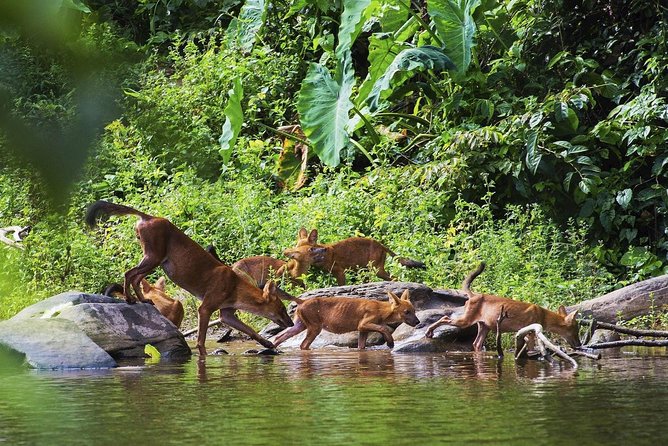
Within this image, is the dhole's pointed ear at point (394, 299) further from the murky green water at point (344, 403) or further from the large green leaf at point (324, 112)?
the large green leaf at point (324, 112)

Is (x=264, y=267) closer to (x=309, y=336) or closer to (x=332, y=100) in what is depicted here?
(x=309, y=336)

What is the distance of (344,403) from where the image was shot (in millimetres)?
5434

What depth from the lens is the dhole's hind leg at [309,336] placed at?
941cm

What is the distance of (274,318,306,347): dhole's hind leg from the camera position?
9.41 m

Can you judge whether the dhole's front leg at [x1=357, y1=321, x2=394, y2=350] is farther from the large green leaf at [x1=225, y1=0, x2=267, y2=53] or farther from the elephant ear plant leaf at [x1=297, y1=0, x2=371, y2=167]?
the large green leaf at [x1=225, y1=0, x2=267, y2=53]

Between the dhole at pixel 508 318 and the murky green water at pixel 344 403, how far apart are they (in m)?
0.88

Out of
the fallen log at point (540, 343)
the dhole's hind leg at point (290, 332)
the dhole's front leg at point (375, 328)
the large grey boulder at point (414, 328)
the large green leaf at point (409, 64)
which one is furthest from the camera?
the large green leaf at point (409, 64)

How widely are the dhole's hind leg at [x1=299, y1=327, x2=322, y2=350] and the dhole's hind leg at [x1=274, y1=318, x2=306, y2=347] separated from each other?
8 centimetres

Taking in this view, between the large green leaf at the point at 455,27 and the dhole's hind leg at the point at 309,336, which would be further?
the large green leaf at the point at 455,27

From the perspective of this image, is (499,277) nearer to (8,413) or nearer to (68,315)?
(68,315)

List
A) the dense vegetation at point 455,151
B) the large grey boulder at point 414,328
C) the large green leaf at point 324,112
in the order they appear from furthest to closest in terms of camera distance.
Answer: the large green leaf at point 324,112, the dense vegetation at point 455,151, the large grey boulder at point 414,328

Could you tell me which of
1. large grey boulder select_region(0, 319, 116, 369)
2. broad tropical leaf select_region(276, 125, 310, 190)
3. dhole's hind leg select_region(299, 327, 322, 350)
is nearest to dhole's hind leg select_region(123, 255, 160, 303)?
large grey boulder select_region(0, 319, 116, 369)

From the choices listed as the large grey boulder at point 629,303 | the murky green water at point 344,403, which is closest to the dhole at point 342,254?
the large grey boulder at point 629,303

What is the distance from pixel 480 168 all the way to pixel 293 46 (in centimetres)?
539
